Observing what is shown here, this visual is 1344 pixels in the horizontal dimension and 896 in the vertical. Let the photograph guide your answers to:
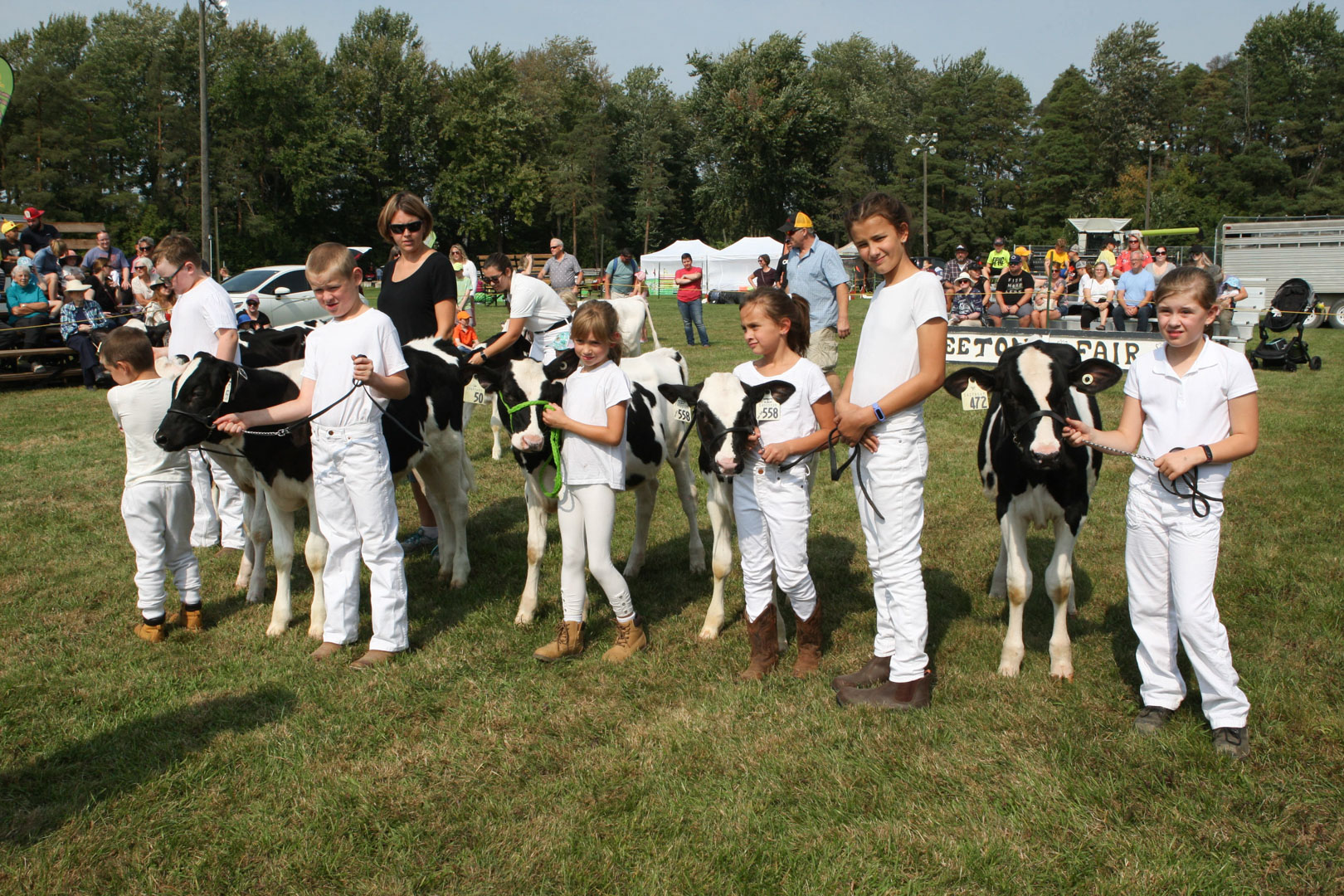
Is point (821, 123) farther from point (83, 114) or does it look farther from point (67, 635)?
point (67, 635)

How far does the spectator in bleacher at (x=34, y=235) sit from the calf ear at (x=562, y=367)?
15.5 m

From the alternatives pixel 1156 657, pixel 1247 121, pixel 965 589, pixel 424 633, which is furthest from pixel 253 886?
pixel 1247 121

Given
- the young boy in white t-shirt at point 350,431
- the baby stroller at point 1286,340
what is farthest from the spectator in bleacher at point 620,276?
the young boy in white t-shirt at point 350,431

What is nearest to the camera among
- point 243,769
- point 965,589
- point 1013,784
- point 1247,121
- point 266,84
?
point 1013,784

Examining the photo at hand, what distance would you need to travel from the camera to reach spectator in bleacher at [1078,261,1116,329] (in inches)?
674

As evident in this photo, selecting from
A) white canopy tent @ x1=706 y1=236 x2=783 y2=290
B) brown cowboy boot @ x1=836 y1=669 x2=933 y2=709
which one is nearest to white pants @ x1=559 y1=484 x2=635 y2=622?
brown cowboy boot @ x1=836 y1=669 x2=933 y2=709

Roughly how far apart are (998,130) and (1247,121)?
19.6 m

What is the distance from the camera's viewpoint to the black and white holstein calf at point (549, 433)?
5254 mm

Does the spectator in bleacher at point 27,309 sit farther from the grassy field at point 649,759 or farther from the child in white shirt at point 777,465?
the child in white shirt at point 777,465

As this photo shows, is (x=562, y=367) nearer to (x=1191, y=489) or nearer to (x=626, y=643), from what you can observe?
(x=626, y=643)

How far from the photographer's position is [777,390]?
455 cm

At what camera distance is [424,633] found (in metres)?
5.71

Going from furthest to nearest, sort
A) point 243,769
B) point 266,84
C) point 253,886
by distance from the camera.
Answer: point 266,84
point 243,769
point 253,886

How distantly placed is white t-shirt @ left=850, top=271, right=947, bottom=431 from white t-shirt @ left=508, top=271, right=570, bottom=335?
3350mm
